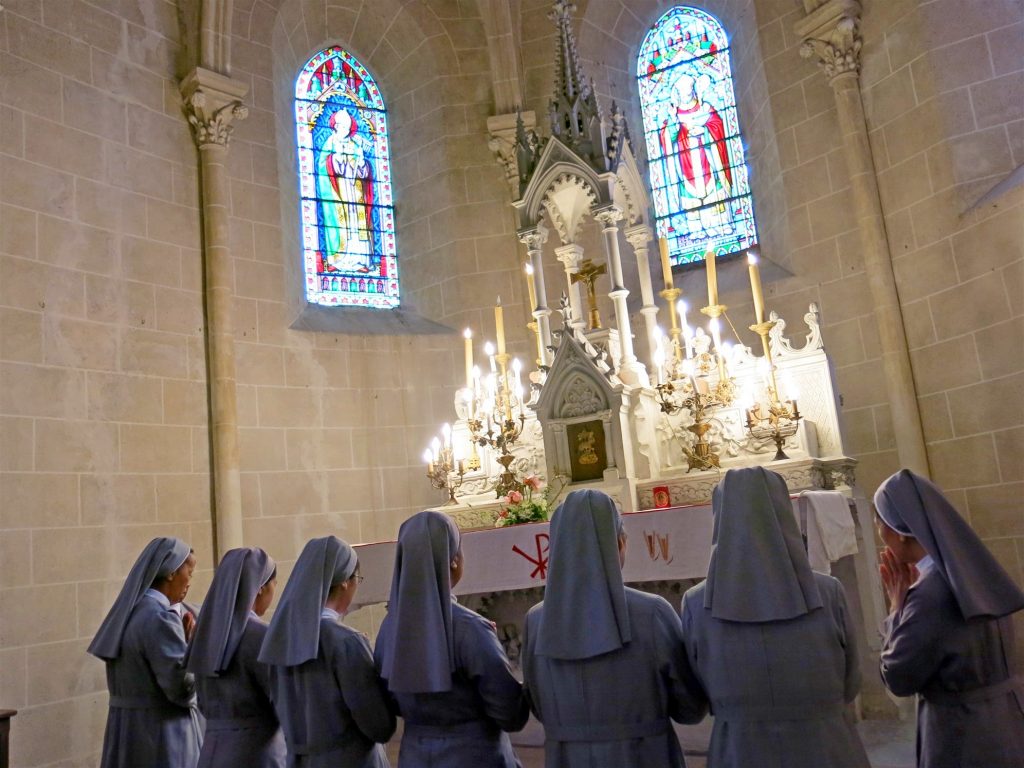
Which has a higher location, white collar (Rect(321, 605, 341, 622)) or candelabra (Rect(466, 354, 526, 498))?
candelabra (Rect(466, 354, 526, 498))

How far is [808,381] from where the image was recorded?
22.3ft

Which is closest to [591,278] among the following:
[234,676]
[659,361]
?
[659,361]

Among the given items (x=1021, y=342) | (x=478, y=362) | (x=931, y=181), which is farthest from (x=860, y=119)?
(x=478, y=362)

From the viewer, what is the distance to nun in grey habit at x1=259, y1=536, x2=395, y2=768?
11.0 ft

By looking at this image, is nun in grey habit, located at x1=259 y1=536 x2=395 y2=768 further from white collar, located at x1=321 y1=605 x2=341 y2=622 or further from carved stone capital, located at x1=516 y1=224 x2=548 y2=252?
carved stone capital, located at x1=516 y1=224 x2=548 y2=252

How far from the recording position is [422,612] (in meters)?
3.13

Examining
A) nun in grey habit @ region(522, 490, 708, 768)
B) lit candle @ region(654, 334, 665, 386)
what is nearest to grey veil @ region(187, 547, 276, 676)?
nun in grey habit @ region(522, 490, 708, 768)

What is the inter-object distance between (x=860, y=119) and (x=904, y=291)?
168cm

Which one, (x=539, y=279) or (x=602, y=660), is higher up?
(x=539, y=279)

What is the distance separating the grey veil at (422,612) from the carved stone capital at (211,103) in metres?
7.04

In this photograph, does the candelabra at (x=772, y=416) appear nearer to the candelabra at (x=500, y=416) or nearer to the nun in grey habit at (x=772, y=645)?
the candelabra at (x=500, y=416)

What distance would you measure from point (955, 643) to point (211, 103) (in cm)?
831

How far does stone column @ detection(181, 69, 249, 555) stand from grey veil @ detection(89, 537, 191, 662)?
13.2 ft

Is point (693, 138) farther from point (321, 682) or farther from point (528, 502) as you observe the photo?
point (321, 682)
